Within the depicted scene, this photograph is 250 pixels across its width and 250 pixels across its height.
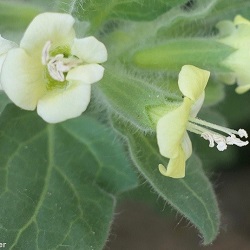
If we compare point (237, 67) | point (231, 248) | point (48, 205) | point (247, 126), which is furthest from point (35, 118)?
point (231, 248)

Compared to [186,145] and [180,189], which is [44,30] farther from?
[180,189]

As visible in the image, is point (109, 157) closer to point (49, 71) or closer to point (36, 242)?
point (36, 242)

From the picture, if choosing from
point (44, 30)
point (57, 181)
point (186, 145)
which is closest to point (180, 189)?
point (186, 145)

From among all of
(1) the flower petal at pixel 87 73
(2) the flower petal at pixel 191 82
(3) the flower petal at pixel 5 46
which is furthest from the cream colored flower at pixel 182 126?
(3) the flower petal at pixel 5 46

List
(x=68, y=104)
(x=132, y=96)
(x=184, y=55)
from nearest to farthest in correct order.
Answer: (x=68, y=104)
(x=132, y=96)
(x=184, y=55)

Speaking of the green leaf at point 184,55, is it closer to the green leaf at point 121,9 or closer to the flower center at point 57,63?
the green leaf at point 121,9

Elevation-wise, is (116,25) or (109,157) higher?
(116,25)

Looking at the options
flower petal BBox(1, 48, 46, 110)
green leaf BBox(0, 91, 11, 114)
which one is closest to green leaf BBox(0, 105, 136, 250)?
green leaf BBox(0, 91, 11, 114)
